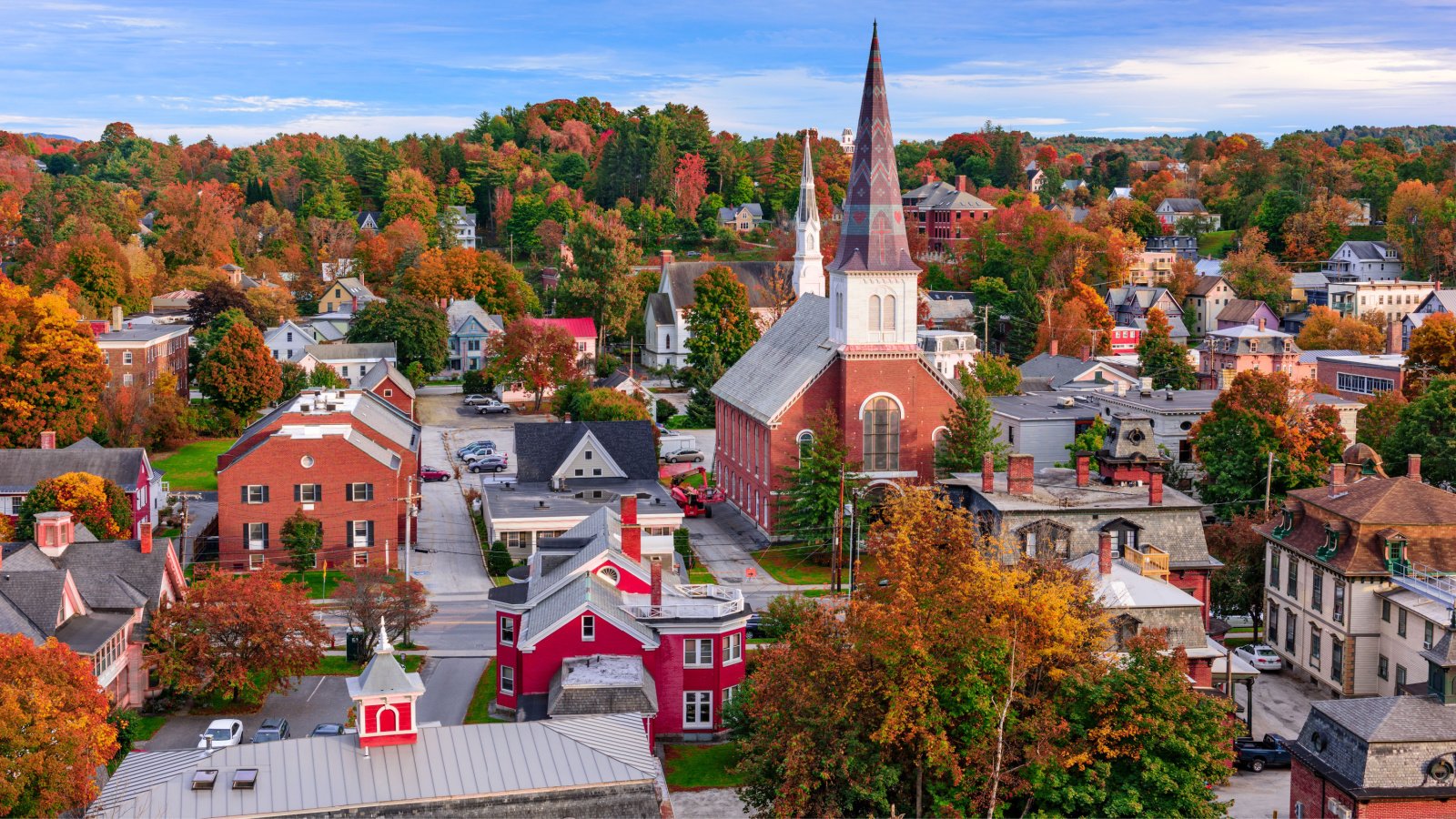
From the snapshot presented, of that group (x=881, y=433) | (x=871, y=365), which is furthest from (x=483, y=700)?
(x=871, y=365)

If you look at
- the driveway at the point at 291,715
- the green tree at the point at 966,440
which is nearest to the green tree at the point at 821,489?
the green tree at the point at 966,440

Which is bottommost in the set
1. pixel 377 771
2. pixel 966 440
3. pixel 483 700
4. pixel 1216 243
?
pixel 483 700

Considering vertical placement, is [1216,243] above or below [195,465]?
above

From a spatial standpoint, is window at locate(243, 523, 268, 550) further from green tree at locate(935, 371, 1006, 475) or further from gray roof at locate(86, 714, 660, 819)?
gray roof at locate(86, 714, 660, 819)

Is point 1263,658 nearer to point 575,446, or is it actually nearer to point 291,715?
point 291,715

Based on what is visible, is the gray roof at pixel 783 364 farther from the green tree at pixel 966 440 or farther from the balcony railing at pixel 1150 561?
the balcony railing at pixel 1150 561

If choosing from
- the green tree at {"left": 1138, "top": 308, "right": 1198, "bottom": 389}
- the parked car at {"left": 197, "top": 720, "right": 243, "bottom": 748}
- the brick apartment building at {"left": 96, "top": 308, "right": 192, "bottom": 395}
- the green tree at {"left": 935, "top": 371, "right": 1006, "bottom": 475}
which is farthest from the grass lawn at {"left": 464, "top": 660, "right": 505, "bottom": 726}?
the green tree at {"left": 1138, "top": 308, "right": 1198, "bottom": 389}
